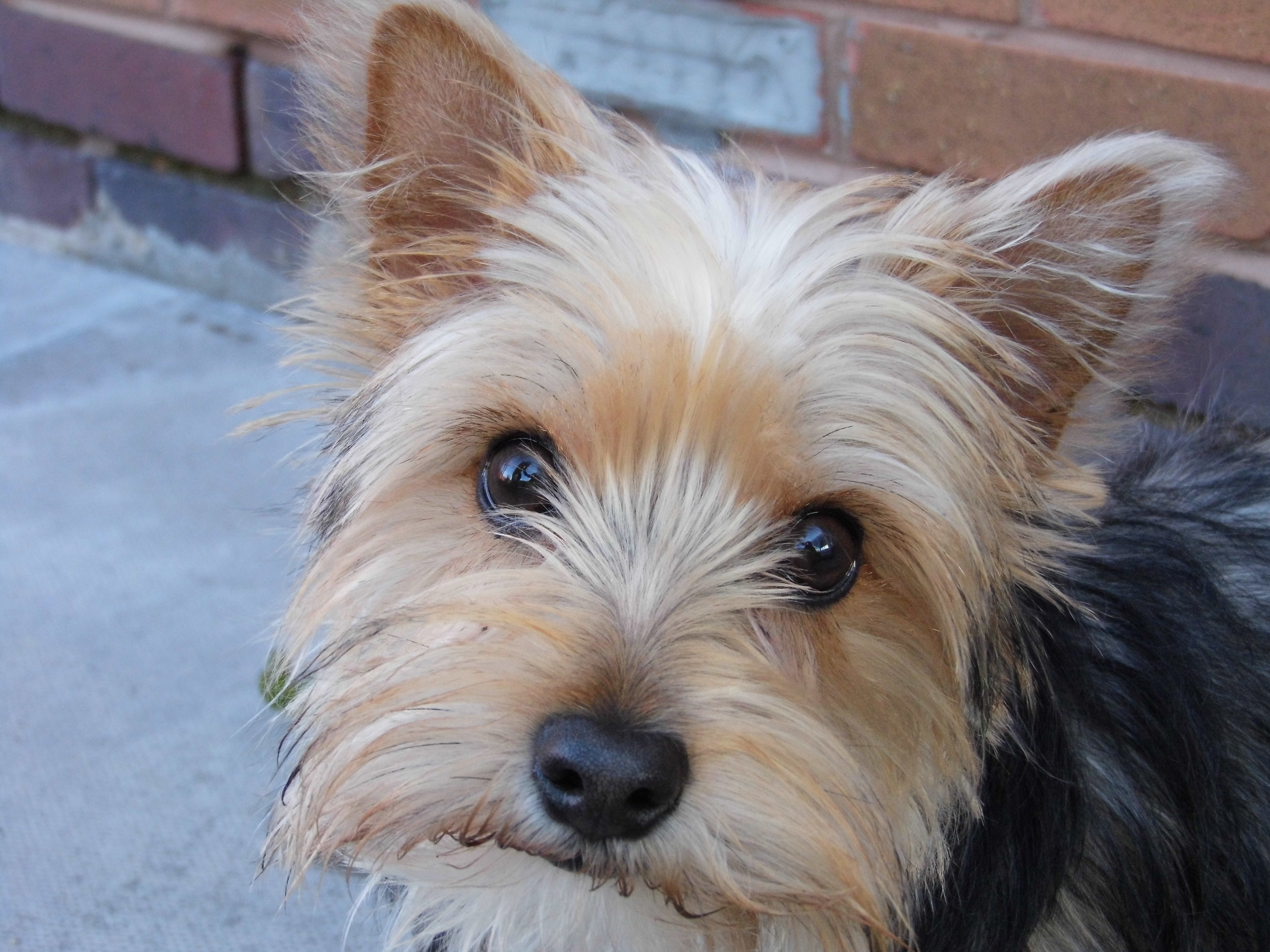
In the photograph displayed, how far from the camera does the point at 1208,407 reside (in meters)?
2.76

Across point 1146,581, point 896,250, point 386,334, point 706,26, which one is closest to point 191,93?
point 706,26

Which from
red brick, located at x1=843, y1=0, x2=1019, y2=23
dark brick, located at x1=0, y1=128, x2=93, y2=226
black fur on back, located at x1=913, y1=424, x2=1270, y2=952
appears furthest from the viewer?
dark brick, located at x1=0, y1=128, x2=93, y2=226

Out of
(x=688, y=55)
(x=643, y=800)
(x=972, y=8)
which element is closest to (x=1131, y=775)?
(x=643, y=800)

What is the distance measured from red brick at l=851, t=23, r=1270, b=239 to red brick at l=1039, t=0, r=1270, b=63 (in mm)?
31

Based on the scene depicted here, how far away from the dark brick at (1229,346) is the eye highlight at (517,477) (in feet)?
6.04

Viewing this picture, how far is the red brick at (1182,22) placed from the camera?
9.16 ft

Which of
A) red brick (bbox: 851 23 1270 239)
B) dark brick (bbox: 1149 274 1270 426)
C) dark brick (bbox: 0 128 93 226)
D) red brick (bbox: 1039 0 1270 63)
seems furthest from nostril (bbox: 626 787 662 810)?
dark brick (bbox: 0 128 93 226)

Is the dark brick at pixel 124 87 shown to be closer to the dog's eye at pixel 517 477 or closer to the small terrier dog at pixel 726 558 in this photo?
the small terrier dog at pixel 726 558

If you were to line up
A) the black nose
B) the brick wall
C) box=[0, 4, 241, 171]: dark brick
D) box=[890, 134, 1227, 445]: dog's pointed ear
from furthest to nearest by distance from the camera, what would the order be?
box=[0, 4, 241, 171]: dark brick
the brick wall
box=[890, 134, 1227, 445]: dog's pointed ear
the black nose

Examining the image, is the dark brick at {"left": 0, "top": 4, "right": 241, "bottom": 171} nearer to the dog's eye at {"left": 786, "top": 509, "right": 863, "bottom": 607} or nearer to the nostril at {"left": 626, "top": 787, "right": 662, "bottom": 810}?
the dog's eye at {"left": 786, "top": 509, "right": 863, "bottom": 607}

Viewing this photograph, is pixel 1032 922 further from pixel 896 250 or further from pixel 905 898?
pixel 896 250

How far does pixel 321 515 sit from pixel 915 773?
3.07ft

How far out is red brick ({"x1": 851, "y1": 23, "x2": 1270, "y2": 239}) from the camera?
9.36 ft

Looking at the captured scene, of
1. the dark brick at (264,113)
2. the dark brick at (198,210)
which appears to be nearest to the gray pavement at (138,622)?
the dark brick at (198,210)
